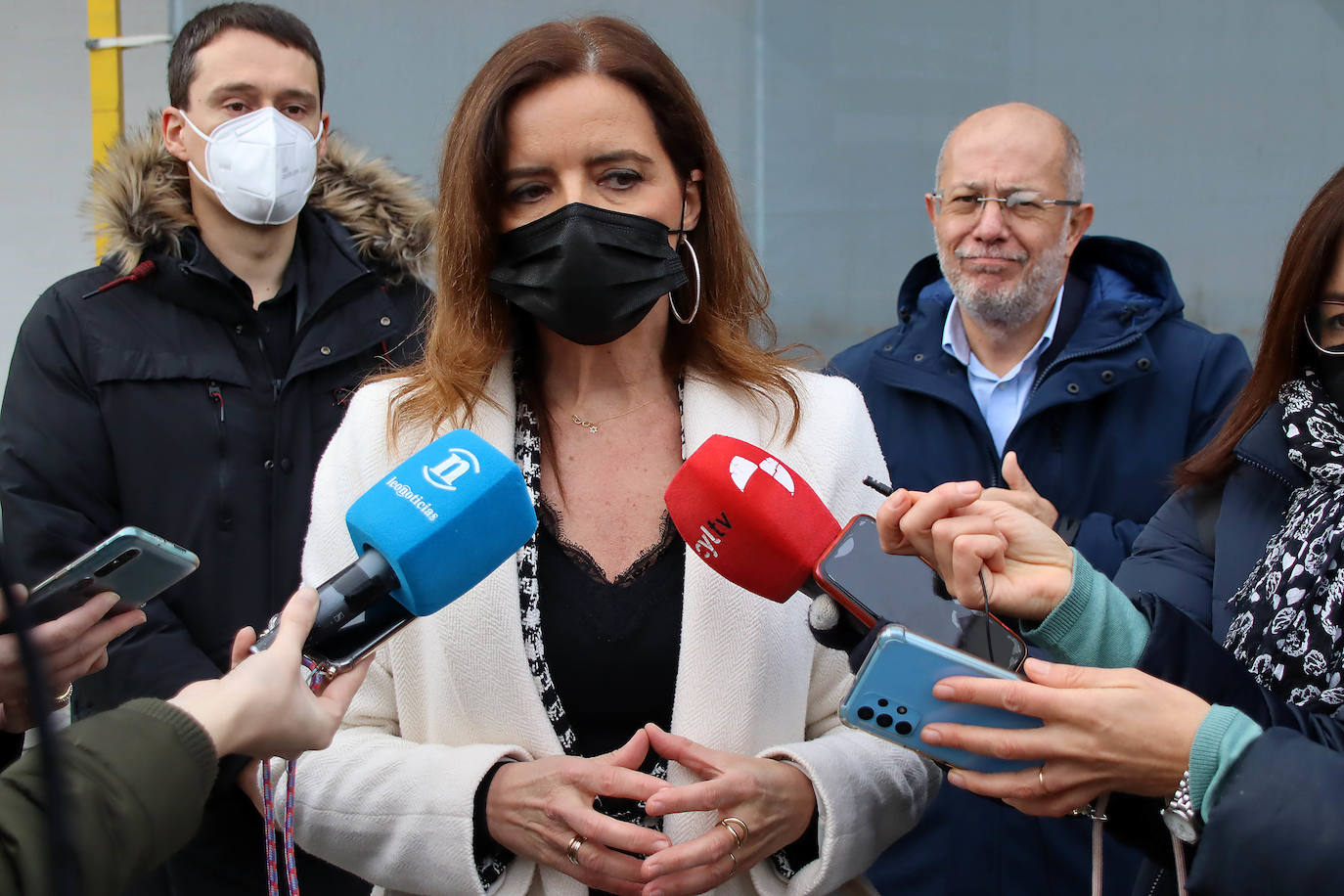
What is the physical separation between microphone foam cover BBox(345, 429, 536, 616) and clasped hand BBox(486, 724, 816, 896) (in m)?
0.32

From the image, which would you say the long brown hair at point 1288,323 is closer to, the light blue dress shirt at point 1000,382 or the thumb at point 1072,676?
the thumb at point 1072,676

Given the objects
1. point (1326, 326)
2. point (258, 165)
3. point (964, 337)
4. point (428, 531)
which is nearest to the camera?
point (428, 531)

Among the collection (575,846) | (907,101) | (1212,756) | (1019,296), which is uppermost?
(907,101)

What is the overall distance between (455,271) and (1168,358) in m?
1.68

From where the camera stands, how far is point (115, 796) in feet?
3.36

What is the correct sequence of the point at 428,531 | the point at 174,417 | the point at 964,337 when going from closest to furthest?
1. the point at 428,531
2. the point at 174,417
3. the point at 964,337

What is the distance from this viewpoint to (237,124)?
279cm

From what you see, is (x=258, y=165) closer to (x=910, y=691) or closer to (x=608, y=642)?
(x=608, y=642)

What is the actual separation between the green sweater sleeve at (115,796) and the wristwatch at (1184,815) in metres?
0.99

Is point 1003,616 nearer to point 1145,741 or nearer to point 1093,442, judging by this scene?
point 1145,741

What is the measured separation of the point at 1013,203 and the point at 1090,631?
177 cm

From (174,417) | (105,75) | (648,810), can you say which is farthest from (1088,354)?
(105,75)

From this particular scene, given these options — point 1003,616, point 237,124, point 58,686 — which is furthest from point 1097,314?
point 58,686

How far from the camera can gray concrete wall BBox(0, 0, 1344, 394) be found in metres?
3.55
